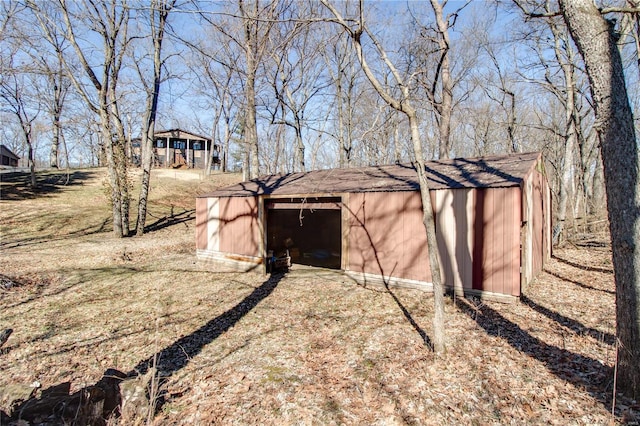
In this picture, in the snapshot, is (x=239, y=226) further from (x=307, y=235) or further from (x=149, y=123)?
(x=149, y=123)

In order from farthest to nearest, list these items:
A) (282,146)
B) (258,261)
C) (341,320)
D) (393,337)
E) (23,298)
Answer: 1. (282,146)
2. (258,261)
3. (23,298)
4. (341,320)
5. (393,337)

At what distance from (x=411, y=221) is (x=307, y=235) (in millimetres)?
7802

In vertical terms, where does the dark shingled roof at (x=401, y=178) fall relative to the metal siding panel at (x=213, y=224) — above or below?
above

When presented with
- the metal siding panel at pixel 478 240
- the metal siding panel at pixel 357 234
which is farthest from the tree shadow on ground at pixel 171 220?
the metal siding panel at pixel 478 240

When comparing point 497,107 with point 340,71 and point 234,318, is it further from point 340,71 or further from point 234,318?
point 234,318

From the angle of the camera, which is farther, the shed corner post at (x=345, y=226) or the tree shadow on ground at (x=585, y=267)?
the shed corner post at (x=345, y=226)

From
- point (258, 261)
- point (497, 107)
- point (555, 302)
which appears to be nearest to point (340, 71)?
point (497, 107)

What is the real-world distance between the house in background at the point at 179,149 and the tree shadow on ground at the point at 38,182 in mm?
7894

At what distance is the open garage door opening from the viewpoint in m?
13.4

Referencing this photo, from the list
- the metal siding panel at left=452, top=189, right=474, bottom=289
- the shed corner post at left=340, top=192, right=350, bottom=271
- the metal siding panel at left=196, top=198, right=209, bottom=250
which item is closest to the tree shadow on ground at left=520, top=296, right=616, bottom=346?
the metal siding panel at left=452, top=189, right=474, bottom=289

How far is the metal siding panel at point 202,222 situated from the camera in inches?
532

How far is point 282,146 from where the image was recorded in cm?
3394

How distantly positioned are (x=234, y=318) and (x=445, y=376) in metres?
4.55

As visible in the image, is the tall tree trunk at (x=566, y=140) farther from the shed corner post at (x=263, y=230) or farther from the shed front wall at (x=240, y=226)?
the shed front wall at (x=240, y=226)
